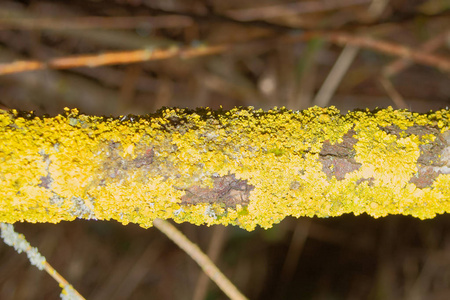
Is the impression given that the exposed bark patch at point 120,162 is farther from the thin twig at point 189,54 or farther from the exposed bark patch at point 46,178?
the thin twig at point 189,54

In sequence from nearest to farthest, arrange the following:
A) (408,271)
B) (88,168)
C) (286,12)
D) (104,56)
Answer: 1. (88,168)
2. (104,56)
3. (408,271)
4. (286,12)

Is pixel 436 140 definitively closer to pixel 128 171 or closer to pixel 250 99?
pixel 128 171

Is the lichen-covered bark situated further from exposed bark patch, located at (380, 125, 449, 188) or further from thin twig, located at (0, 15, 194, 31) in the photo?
thin twig, located at (0, 15, 194, 31)

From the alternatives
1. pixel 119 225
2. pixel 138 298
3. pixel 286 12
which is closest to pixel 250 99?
pixel 286 12

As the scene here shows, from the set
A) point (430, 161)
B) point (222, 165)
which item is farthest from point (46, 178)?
point (430, 161)

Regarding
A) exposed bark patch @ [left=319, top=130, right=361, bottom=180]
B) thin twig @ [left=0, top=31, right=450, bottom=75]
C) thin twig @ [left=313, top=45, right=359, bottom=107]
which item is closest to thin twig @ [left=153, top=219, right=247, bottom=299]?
exposed bark patch @ [left=319, top=130, right=361, bottom=180]

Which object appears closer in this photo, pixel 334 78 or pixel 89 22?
pixel 89 22

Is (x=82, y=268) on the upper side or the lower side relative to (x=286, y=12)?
lower

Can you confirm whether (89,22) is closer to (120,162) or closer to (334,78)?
(334,78)
